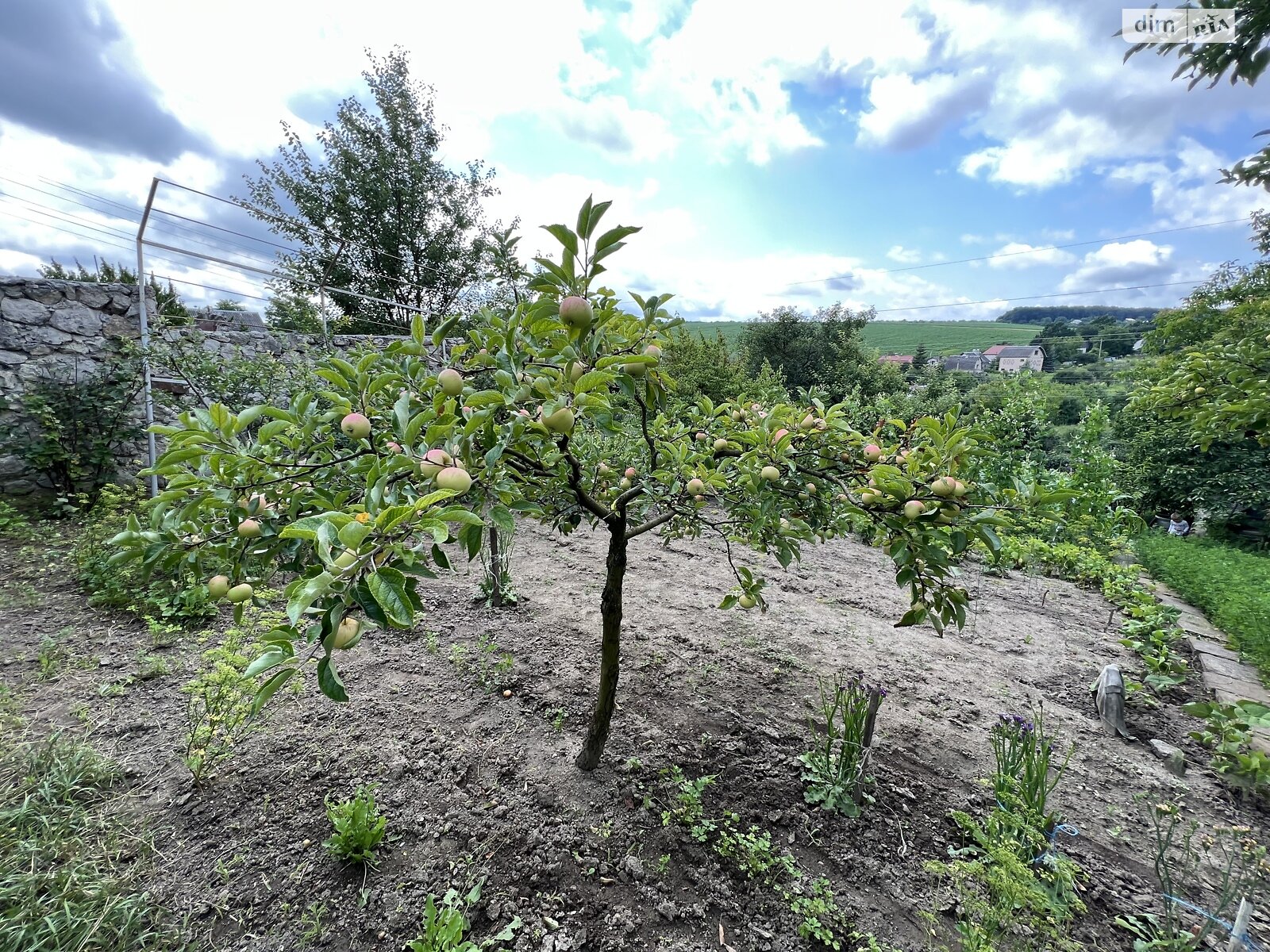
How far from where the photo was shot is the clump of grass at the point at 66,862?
1242 mm

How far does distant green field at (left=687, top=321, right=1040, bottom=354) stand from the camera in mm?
43656

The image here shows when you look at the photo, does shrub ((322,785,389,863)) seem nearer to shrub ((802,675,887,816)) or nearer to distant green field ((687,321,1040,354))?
shrub ((802,675,887,816))

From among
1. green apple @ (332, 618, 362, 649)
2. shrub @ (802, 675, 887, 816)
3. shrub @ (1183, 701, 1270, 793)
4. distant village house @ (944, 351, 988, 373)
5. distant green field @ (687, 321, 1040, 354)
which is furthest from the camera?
distant green field @ (687, 321, 1040, 354)

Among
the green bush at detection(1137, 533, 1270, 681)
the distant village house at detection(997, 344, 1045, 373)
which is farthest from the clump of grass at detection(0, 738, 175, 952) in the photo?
the distant village house at detection(997, 344, 1045, 373)

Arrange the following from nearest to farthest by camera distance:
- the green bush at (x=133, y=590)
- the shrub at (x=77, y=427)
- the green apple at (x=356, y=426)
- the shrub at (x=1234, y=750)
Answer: the green apple at (x=356, y=426), the shrub at (x=1234, y=750), the green bush at (x=133, y=590), the shrub at (x=77, y=427)

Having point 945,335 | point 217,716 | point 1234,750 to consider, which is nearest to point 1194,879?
point 1234,750

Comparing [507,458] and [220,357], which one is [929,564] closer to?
[507,458]

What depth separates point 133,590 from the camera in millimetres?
3045

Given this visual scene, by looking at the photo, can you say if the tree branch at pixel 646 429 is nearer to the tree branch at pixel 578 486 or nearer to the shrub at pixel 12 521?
the tree branch at pixel 578 486

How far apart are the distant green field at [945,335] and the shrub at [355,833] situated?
42798 mm

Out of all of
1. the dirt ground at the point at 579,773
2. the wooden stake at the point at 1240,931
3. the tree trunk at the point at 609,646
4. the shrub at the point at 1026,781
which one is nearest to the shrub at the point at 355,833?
the dirt ground at the point at 579,773

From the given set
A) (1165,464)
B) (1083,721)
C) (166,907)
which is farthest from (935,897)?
(1165,464)

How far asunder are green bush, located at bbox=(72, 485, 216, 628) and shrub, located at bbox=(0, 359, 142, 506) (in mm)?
1197

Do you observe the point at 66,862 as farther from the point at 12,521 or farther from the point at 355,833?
the point at 12,521
